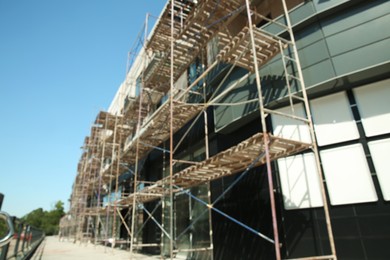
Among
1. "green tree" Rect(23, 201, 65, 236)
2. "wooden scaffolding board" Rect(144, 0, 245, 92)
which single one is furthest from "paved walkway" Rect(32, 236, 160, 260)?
"green tree" Rect(23, 201, 65, 236)

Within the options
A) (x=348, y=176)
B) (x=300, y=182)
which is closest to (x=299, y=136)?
(x=300, y=182)

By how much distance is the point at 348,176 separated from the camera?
6.92 meters

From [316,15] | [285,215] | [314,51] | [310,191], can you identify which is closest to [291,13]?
[316,15]

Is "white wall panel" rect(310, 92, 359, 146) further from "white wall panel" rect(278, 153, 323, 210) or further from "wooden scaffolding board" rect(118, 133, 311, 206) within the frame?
"wooden scaffolding board" rect(118, 133, 311, 206)

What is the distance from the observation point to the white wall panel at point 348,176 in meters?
6.61

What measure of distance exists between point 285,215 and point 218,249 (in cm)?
321

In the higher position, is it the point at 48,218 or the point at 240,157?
the point at 48,218

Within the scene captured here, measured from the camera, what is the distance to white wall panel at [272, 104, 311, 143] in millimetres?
8125

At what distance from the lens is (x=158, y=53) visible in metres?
15.3

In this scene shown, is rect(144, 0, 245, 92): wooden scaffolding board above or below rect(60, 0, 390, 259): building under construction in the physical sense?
above

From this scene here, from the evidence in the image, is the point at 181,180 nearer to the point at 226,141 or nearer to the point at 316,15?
the point at 226,141

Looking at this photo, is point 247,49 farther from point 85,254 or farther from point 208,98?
point 85,254

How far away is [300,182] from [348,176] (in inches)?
51.1

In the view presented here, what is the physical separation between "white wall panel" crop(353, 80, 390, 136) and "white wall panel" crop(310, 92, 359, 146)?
301 mm
